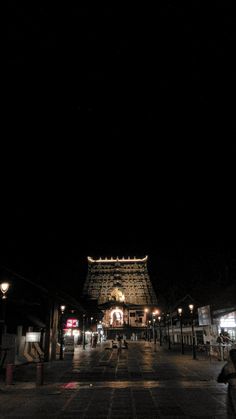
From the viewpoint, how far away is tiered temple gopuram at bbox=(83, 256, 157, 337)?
12900cm

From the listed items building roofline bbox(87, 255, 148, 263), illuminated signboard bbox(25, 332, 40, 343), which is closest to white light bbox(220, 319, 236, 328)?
illuminated signboard bbox(25, 332, 40, 343)

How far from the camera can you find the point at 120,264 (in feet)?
538

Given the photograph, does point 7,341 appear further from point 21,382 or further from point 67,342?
point 67,342

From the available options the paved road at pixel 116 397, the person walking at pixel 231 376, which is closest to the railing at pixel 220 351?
the paved road at pixel 116 397

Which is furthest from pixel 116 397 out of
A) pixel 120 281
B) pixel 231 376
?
pixel 120 281

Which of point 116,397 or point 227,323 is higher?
point 227,323

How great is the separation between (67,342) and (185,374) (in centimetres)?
2114

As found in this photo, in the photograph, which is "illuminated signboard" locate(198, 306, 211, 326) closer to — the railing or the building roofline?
the railing

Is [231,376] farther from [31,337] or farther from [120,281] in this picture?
[120,281]

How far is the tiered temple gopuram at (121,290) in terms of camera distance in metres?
129

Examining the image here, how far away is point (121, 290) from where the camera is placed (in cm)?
14350

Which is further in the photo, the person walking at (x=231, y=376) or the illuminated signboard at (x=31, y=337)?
Result: the illuminated signboard at (x=31, y=337)

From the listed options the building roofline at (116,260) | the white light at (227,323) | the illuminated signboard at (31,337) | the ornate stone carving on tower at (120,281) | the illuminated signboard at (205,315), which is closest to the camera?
the white light at (227,323)

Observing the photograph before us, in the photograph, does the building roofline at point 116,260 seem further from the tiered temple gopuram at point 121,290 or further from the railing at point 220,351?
the railing at point 220,351
